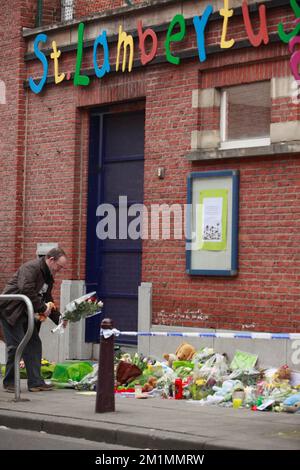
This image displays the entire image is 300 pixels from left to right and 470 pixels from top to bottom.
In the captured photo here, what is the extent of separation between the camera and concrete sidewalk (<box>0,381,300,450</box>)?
9.60 meters

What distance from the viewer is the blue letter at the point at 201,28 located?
49.0ft

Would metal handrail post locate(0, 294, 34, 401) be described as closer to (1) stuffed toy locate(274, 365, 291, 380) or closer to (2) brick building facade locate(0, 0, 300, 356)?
(1) stuffed toy locate(274, 365, 291, 380)

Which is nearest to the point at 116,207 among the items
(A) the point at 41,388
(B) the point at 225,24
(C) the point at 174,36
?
(C) the point at 174,36

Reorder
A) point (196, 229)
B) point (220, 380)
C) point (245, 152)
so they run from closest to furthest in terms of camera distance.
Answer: point (220, 380), point (245, 152), point (196, 229)

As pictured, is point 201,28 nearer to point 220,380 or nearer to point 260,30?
point 260,30

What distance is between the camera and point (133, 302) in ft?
54.8

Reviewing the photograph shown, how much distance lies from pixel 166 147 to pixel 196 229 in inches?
54.1

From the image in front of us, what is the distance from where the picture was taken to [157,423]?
1062cm

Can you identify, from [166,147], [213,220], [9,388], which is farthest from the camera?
[166,147]

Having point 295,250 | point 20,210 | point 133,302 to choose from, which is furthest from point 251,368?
point 20,210

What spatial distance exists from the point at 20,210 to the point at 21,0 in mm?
3554

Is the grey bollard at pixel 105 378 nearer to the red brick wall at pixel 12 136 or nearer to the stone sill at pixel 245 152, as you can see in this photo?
the stone sill at pixel 245 152

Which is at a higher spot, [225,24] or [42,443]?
[225,24]
